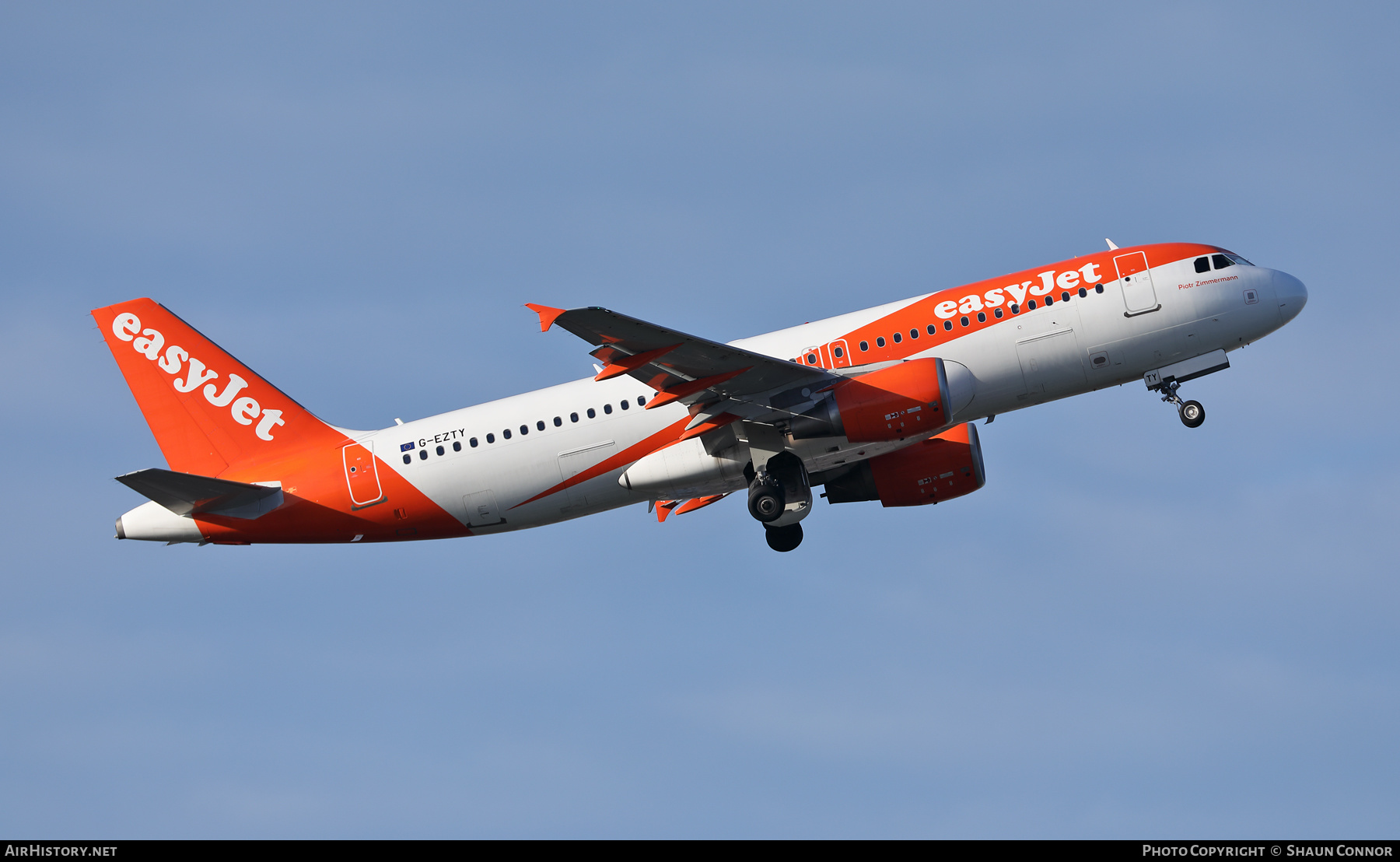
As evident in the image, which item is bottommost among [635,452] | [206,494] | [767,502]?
[767,502]

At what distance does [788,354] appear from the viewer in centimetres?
3778

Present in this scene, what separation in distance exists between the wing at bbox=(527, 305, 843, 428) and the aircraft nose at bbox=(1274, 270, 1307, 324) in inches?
496

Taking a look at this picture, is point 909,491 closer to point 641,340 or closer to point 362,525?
point 641,340

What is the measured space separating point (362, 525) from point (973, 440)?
59.6 ft

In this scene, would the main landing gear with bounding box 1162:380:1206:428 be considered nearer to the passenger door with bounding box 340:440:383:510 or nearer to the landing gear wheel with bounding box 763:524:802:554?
the landing gear wheel with bounding box 763:524:802:554

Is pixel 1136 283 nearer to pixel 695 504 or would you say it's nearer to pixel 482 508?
pixel 695 504

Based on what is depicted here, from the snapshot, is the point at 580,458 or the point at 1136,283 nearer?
the point at 1136,283

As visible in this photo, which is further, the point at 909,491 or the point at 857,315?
the point at 909,491

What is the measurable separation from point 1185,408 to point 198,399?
28727 mm

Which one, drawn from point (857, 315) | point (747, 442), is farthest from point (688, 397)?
point (857, 315)

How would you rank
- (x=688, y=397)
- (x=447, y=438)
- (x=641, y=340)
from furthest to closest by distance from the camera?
1. (x=447, y=438)
2. (x=688, y=397)
3. (x=641, y=340)

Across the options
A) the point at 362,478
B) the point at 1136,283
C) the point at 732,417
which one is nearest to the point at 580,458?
the point at 732,417

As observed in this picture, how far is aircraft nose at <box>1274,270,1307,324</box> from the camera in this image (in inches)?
1486

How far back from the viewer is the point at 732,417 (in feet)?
122
